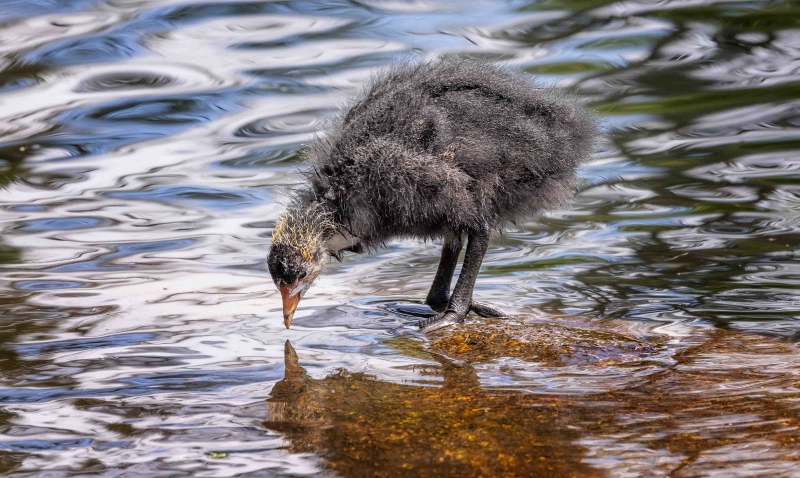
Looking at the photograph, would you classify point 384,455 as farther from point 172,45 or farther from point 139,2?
point 139,2

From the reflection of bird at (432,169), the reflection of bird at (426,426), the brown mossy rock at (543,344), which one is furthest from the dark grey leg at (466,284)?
the reflection of bird at (426,426)

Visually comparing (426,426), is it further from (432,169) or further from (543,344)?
(432,169)

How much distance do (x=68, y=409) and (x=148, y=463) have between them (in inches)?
29.0

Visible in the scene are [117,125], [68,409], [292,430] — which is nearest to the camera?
[292,430]

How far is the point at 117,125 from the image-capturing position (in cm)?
926

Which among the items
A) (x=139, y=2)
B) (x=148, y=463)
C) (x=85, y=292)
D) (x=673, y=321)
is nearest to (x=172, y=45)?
(x=139, y=2)

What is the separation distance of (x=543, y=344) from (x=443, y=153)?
112 cm

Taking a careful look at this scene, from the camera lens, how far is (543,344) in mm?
4625

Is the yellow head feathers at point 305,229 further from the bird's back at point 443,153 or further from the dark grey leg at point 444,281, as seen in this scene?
the dark grey leg at point 444,281

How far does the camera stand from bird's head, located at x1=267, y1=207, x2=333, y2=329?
4879 mm

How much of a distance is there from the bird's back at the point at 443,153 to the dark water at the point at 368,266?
1.97ft

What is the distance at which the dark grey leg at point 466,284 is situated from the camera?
5141mm

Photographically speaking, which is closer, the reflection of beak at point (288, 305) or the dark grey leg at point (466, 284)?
the reflection of beak at point (288, 305)

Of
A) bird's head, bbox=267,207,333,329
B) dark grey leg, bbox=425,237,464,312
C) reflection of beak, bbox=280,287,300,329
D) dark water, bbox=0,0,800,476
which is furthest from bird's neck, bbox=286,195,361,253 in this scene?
dark grey leg, bbox=425,237,464,312
